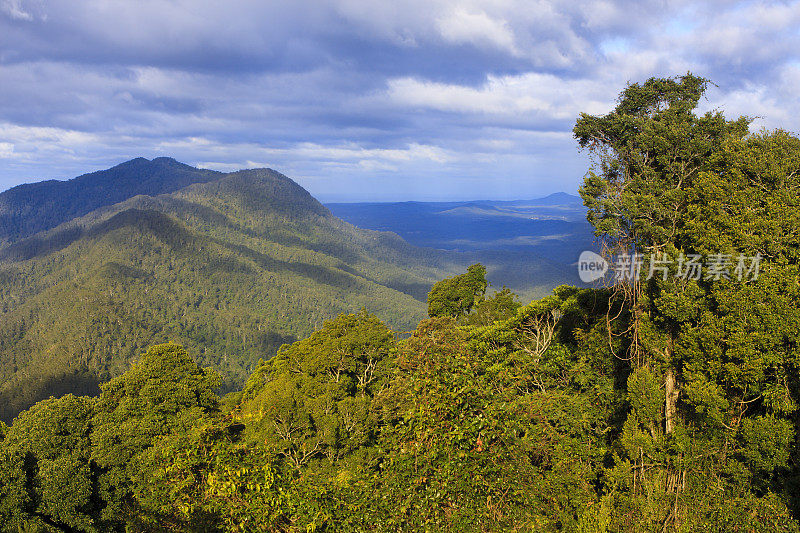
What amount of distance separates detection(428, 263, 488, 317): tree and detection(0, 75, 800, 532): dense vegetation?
1031 centimetres

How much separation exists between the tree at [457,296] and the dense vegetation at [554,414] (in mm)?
10311

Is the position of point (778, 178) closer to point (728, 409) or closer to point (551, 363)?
point (728, 409)

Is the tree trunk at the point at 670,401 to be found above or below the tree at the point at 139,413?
above

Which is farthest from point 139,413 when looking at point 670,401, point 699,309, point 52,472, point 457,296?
Answer: point 457,296

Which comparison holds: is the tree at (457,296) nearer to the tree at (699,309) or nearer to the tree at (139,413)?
the tree at (139,413)

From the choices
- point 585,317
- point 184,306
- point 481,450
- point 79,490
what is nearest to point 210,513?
point 481,450

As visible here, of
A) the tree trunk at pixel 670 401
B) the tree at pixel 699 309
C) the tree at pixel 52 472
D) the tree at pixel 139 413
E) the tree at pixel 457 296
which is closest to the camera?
the tree at pixel 699 309

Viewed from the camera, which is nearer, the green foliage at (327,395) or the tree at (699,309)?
the tree at (699,309)

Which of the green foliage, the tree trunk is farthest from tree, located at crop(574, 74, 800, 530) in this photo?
the green foliage

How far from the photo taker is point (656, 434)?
13617mm

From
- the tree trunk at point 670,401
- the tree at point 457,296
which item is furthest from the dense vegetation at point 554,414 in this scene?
the tree at point 457,296

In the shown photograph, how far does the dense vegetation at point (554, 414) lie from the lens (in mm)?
7559

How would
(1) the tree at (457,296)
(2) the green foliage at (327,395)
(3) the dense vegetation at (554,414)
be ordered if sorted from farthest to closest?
(1) the tree at (457,296)
(2) the green foliage at (327,395)
(3) the dense vegetation at (554,414)

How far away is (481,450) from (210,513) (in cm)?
471
